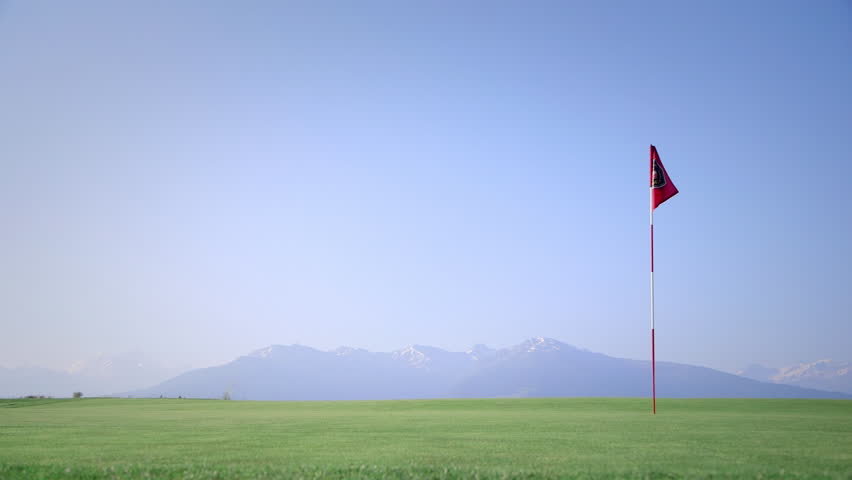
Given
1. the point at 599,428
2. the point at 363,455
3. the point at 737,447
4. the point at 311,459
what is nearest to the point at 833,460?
the point at 737,447

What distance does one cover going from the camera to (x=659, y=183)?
19625 mm

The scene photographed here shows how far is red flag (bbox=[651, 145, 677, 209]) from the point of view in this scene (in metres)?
19.5

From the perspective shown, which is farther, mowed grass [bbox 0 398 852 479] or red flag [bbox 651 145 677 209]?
red flag [bbox 651 145 677 209]

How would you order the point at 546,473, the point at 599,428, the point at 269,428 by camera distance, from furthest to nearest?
the point at 269,428, the point at 599,428, the point at 546,473

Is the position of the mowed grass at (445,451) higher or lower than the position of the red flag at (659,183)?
lower

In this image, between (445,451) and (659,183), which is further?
(659,183)

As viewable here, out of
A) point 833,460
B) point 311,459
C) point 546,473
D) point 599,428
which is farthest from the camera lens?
point 599,428

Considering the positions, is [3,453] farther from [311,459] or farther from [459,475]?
[459,475]

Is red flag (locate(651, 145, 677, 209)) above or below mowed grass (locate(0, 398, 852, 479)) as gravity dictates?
above

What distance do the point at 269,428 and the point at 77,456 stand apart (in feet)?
16.5

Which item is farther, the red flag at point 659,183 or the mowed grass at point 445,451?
the red flag at point 659,183

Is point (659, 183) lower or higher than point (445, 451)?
higher

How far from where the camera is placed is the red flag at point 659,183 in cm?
1953

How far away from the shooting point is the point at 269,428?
14.1 meters
